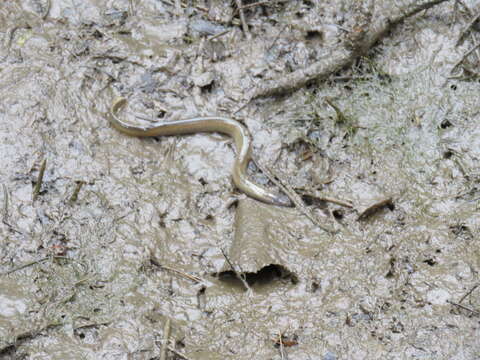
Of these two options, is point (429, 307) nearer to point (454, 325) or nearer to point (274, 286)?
point (454, 325)

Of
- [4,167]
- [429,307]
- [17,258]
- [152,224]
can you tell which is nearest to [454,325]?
[429,307]

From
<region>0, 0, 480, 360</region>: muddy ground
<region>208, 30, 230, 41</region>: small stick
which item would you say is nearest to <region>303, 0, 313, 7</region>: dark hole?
<region>0, 0, 480, 360</region>: muddy ground

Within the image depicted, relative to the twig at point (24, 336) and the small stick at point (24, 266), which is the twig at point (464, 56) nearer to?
the small stick at point (24, 266)

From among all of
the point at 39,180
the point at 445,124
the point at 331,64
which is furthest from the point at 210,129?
the point at 445,124

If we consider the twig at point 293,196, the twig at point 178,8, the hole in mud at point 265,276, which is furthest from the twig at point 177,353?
the twig at point 178,8

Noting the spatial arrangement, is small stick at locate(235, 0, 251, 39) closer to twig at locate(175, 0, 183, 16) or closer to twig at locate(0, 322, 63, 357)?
twig at locate(175, 0, 183, 16)
